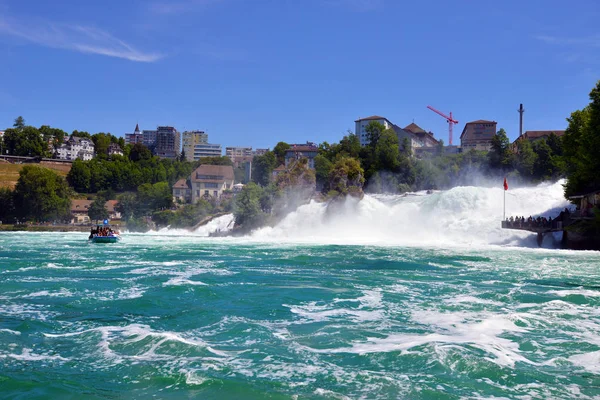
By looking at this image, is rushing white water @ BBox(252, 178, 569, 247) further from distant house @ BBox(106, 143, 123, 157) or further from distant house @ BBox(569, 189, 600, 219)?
distant house @ BBox(106, 143, 123, 157)

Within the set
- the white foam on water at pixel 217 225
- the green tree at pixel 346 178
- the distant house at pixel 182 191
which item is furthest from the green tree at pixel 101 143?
the green tree at pixel 346 178

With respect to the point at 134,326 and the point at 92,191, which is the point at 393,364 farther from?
the point at 92,191

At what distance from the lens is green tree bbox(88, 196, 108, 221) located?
368 ft

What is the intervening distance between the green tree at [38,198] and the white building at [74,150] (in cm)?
7298

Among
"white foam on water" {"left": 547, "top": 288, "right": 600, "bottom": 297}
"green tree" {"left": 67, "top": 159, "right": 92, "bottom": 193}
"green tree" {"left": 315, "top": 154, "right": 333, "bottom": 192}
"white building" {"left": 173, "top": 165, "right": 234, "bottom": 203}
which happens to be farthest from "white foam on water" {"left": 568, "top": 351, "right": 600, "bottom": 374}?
"green tree" {"left": 67, "top": 159, "right": 92, "bottom": 193}

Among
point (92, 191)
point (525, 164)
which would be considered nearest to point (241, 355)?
point (525, 164)

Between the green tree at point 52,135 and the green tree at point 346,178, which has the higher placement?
the green tree at point 52,135

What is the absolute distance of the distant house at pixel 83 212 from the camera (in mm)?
118125

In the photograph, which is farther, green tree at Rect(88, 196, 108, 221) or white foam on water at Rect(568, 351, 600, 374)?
green tree at Rect(88, 196, 108, 221)

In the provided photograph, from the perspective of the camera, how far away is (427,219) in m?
61.0

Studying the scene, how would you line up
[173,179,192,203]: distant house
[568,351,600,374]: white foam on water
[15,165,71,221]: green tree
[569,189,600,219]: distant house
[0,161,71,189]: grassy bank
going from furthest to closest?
[0,161,71,189]: grassy bank
[173,179,192,203]: distant house
[15,165,71,221]: green tree
[569,189,600,219]: distant house
[568,351,600,374]: white foam on water

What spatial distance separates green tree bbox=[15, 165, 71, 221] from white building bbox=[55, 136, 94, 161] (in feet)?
239

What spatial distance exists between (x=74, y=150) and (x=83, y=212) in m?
72.8

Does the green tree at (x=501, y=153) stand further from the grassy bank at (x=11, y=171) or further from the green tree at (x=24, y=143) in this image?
the green tree at (x=24, y=143)
